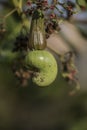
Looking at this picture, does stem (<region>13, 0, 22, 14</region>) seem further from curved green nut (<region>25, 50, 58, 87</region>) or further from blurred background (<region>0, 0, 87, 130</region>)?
curved green nut (<region>25, 50, 58, 87</region>)

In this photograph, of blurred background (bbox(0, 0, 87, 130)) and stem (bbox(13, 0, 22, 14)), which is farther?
blurred background (bbox(0, 0, 87, 130))

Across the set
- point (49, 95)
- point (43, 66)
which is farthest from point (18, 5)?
point (49, 95)

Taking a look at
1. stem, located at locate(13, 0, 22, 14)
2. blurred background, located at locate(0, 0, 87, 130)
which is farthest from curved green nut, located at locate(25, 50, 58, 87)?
stem, located at locate(13, 0, 22, 14)

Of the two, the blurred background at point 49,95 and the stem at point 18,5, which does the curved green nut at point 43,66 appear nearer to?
the blurred background at point 49,95

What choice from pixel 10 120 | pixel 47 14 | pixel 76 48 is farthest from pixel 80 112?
pixel 10 120

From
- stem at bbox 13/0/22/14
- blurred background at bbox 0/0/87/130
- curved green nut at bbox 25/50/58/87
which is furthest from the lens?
blurred background at bbox 0/0/87/130
